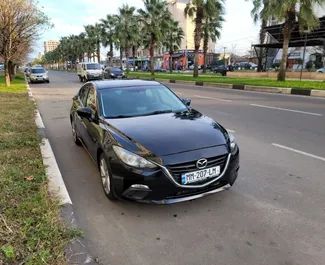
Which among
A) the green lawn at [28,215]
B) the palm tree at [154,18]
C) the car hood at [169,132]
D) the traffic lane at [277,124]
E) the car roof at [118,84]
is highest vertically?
the palm tree at [154,18]

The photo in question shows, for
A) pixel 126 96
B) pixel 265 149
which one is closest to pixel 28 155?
pixel 126 96

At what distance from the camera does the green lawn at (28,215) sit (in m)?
2.52

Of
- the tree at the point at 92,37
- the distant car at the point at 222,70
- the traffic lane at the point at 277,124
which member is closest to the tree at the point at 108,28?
the tree at the point at 92,37

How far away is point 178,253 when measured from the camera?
2.75 meters

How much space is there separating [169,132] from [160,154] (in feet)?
1.62

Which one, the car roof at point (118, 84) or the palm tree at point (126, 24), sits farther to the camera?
the palm tree at point (126, 24)

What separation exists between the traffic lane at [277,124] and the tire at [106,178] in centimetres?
385

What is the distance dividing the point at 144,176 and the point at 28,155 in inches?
114

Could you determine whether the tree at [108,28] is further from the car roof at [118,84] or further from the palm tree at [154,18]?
the car roof at [118,84]

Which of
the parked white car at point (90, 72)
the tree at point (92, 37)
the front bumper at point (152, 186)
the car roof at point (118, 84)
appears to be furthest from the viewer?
the tree at point (92, 37)

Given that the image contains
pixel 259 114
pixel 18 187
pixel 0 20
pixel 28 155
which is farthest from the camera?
pixel 0 20

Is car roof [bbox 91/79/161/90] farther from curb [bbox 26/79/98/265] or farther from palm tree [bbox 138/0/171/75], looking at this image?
palm tree [bbox 138/0/171/75]

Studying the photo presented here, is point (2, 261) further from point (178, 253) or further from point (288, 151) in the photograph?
point (288, 151)

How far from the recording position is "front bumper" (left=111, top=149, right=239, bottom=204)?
316 centimetres
